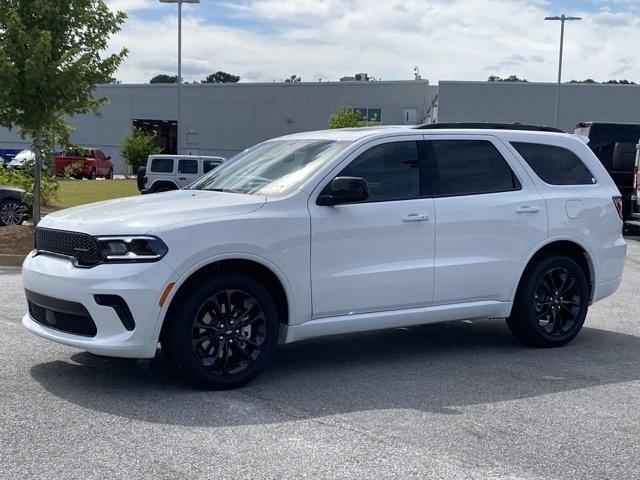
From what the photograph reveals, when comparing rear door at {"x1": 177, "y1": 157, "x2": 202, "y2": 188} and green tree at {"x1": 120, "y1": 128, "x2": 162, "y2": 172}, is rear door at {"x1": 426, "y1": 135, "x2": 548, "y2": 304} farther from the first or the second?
green tree at {"x1": 120, "y1": 128, "x2": 162, "y2": 172}

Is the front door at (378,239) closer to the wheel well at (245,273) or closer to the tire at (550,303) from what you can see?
the wheel well at (245,273)

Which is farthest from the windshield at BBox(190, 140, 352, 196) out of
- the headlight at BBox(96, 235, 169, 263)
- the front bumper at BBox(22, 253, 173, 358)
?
the front bumper at BBox(22, 253, 173, 358)

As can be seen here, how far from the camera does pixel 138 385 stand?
21.1ft

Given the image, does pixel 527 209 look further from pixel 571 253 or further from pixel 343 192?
pixel 343 192

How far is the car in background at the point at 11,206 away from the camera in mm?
18828

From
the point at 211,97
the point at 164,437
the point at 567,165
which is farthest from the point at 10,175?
the point at 211,97

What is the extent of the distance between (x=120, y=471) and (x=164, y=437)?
576 millimetres

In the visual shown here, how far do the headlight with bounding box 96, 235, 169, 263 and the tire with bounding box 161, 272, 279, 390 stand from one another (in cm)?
39

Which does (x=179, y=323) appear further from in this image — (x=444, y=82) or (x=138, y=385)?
(x=444, y=82)

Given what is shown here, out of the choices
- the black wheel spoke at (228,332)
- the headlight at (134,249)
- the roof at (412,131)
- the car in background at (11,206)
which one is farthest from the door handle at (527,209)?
the car in background at (11,206)

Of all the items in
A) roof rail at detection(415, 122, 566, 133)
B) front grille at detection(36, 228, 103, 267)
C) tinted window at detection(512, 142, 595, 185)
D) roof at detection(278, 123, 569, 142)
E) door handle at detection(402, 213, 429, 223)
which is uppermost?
roof rail at detection(415, 122, 566, 133)

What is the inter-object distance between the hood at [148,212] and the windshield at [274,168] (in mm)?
216

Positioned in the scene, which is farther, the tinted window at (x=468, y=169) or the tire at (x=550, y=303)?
the tire at (x=550, y=303)

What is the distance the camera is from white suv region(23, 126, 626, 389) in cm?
605
